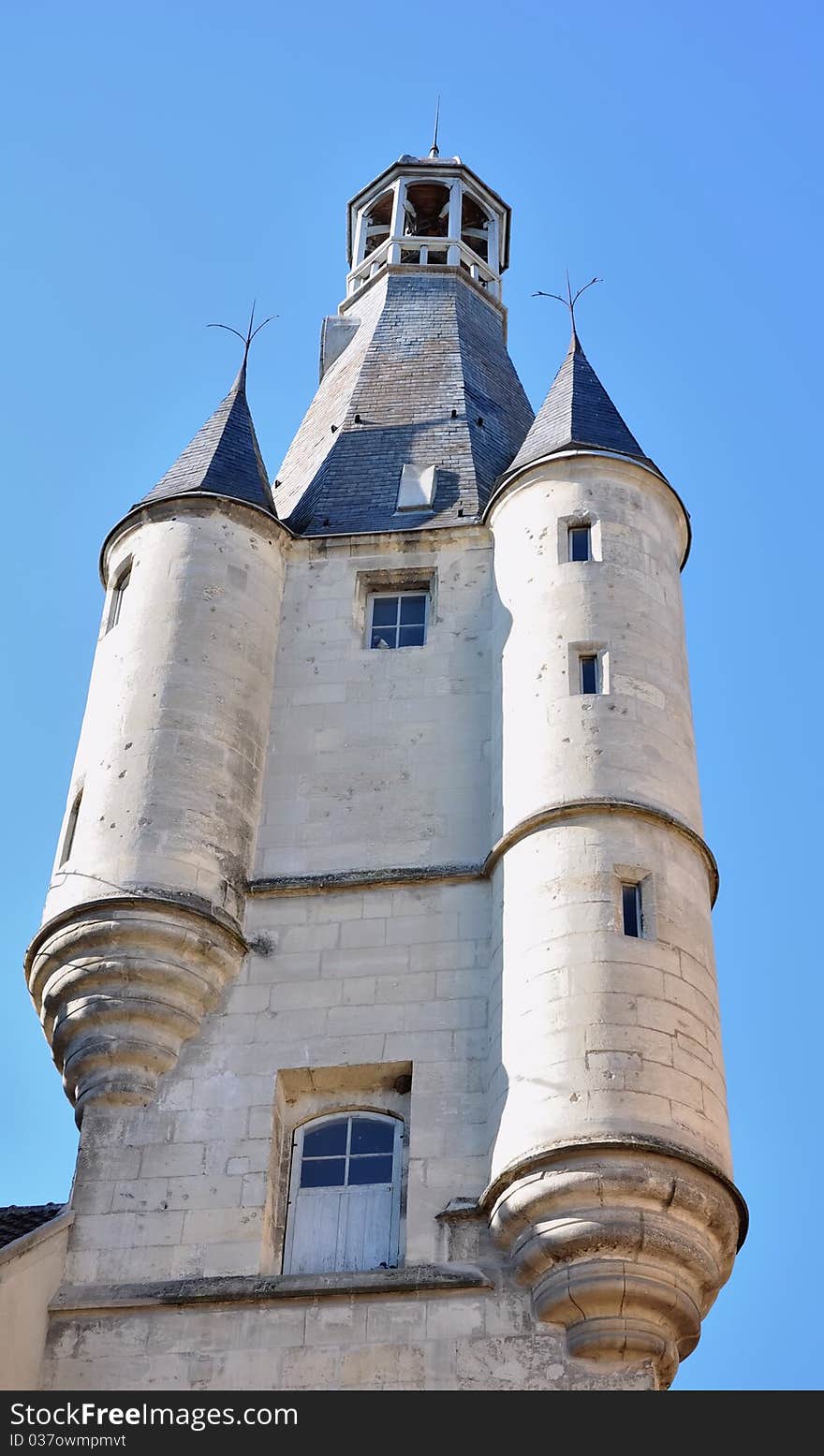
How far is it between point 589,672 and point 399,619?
3.06 metres

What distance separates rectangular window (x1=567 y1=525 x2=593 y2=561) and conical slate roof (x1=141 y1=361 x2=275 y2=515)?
11.3 ft

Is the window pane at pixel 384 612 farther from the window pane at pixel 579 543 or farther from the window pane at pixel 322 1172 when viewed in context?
the window pane at pixel 322 1172

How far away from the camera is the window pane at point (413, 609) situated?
77.9ft

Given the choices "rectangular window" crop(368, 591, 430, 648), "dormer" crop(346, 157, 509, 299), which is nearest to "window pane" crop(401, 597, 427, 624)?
"rectangular window" crop(368, 591, 430, 648)

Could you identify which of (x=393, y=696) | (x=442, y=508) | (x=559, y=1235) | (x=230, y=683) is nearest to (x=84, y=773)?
(x=230, y=683)

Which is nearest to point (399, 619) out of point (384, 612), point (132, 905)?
point (384, 612)

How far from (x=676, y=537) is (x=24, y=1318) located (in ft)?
34.9

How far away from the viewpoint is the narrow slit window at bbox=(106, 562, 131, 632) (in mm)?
23578

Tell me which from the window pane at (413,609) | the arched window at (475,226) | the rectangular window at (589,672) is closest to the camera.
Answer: the rectangular window at (589,672)

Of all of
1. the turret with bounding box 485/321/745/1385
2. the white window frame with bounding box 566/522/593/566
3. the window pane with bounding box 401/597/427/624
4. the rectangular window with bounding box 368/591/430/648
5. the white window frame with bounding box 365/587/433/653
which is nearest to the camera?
the turret with bounding box 485/321/745/1385

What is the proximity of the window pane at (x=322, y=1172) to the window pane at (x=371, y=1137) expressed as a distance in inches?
7.9

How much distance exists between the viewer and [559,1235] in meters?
17.2

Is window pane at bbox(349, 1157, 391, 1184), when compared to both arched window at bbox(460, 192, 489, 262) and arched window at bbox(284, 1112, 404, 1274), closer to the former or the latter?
arched window at bbox(284, 1112, 404, 1274)

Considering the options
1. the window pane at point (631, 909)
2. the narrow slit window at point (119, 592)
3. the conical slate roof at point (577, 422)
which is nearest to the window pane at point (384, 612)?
the conical slate roof at point (577, 422)
